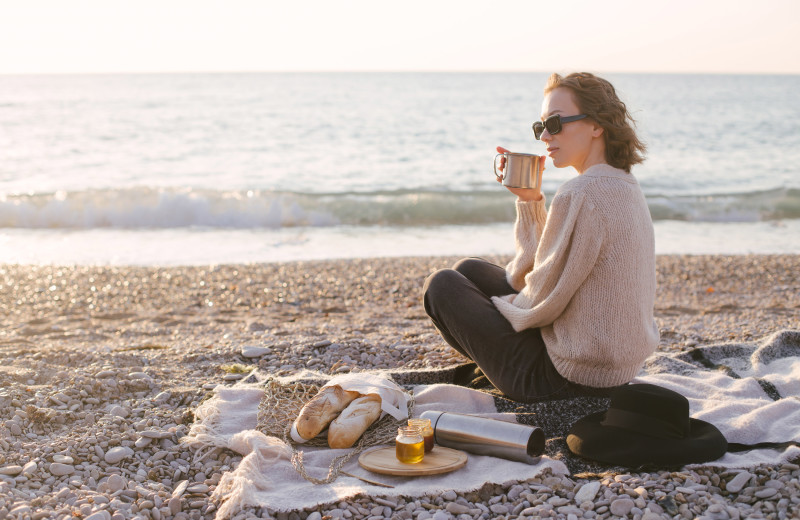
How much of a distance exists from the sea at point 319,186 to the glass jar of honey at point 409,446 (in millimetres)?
1843

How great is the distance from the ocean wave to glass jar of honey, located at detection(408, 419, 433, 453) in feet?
32.5

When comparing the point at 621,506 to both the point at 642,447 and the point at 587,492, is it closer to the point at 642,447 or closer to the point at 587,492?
the point at 587,492

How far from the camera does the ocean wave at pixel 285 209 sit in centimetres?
1296

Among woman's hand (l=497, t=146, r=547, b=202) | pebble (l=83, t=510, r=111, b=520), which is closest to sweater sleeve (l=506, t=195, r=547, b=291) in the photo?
woman's hand (l=497, t=146, r=547, b=202)

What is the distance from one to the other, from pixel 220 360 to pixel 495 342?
2.10m

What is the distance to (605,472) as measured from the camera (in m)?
3.04

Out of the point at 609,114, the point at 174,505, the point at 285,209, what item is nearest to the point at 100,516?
the point at 174,505

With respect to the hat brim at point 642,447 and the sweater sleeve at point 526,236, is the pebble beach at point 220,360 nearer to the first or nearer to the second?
the hat brim at point 642,447

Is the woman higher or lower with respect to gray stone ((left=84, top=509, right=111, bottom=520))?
higher

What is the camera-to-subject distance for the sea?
10.9 metres

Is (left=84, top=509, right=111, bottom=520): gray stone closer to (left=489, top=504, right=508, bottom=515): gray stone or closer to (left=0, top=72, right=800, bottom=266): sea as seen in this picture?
(left=489, top=504, right=508, bottom=515): gray stone

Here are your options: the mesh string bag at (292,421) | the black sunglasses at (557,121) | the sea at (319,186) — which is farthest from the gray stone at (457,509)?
the sea at (319,186)

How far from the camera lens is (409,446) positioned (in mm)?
3023

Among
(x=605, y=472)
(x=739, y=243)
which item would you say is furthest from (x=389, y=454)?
(x=739, y=243)
